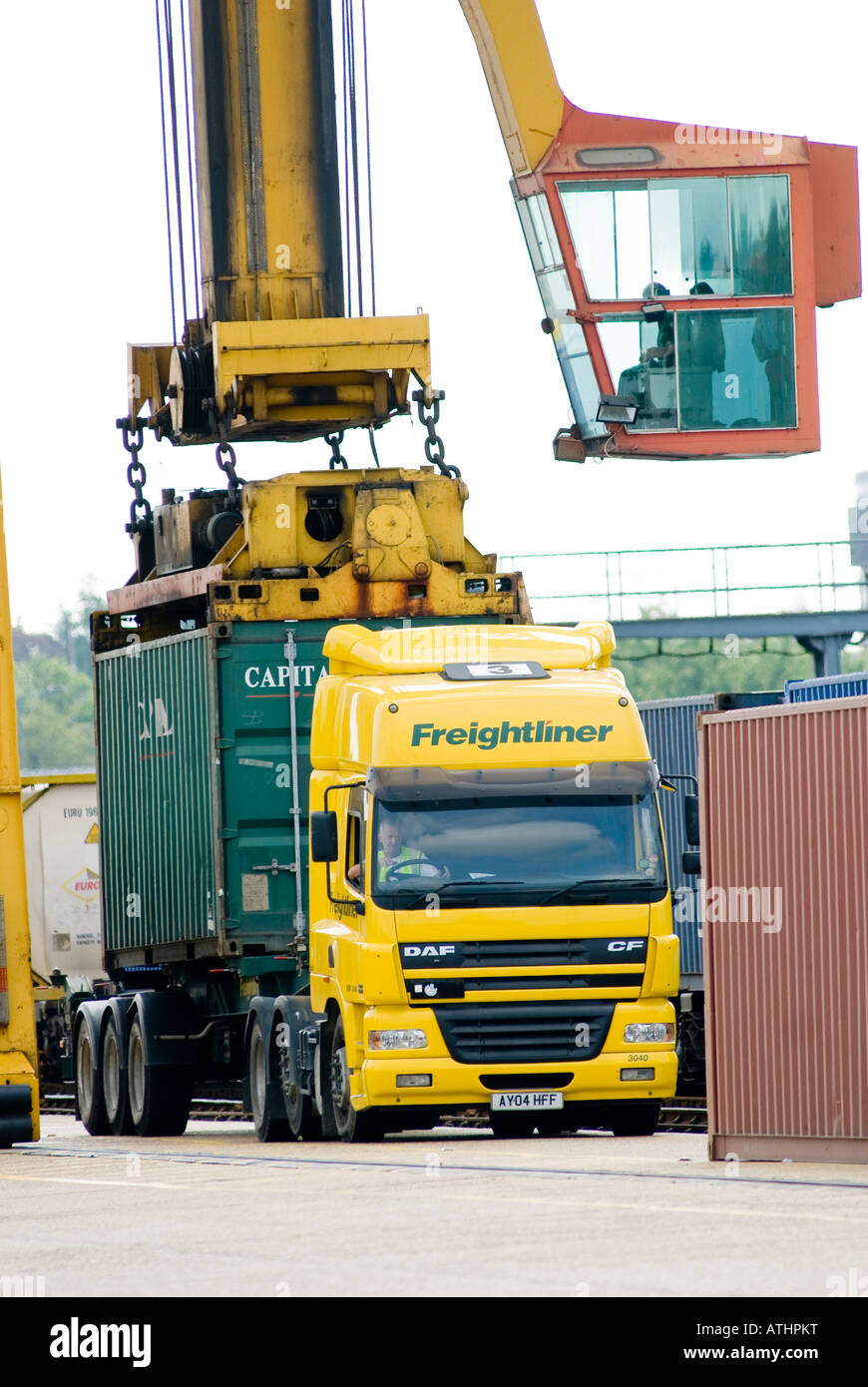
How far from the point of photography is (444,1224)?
10422 mm

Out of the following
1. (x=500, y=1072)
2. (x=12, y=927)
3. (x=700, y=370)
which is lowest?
(x=500, y=1072)

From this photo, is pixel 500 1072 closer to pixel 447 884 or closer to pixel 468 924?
pixel 468 924

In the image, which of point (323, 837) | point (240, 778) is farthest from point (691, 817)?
point (240, 778)

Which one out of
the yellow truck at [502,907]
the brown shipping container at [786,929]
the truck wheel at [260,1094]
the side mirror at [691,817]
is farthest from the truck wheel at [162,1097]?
the brown shipping container at [786,929]

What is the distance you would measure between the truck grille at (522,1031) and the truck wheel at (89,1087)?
639cm

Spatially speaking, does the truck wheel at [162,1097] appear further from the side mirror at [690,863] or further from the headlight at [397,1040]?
the side mirror at [690,863]

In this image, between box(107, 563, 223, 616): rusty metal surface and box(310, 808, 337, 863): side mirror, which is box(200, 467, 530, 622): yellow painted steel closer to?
box(107, 563, 223, 616): rusty metal surface

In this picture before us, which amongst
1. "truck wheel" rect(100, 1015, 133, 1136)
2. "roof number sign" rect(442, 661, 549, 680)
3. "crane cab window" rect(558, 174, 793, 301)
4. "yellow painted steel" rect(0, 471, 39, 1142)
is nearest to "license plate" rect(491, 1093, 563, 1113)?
"roof number sign" rect(442, 661, 549, 680)

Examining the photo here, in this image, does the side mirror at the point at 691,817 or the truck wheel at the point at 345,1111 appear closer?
the side mirror at the point at 691,817

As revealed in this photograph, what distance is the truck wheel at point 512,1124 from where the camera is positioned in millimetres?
17627

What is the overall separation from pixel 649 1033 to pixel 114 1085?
650cm

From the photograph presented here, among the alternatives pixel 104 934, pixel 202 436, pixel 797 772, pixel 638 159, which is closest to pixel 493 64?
pixel 638 159

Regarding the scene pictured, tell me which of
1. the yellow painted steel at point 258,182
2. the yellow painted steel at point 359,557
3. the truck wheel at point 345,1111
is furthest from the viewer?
the yellow painted steel at point 258,182
